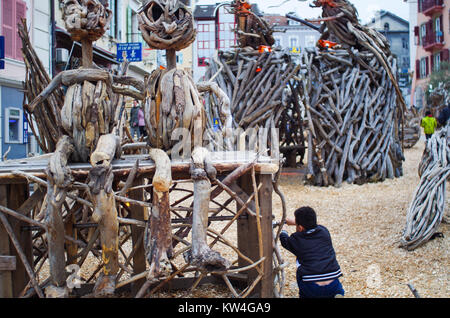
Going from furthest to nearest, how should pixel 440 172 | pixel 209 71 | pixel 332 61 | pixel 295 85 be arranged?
pixel 295 85 < pixel 209 71 < pixel 332 61 < pixel 440 172

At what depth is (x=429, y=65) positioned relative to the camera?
2378 cm

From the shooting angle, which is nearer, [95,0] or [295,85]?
[95,0]

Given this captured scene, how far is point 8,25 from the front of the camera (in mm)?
7785

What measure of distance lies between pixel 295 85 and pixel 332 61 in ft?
6.54

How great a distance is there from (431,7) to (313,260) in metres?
23.1

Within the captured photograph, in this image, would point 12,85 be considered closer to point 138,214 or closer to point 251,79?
point 251,79

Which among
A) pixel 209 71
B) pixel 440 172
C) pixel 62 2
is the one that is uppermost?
pixel 209 71

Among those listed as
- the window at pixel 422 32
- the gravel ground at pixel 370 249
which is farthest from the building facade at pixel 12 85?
the window at pixel 422 32

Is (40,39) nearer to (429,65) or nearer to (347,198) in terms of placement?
(347,198)

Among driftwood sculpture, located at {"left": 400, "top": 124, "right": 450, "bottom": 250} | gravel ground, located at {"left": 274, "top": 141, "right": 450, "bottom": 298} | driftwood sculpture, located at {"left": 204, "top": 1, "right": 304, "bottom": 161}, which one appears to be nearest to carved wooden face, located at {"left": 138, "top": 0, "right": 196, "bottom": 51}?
gravel ground, located at {"left": 274, "top": 141, "right": 450, "bottom": 298}

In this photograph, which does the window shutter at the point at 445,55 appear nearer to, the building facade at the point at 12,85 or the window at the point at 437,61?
the window at the point at 437,61

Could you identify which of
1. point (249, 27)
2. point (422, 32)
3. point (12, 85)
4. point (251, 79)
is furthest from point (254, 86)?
point (422, 32)

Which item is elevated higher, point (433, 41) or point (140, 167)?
point (433, 41)
